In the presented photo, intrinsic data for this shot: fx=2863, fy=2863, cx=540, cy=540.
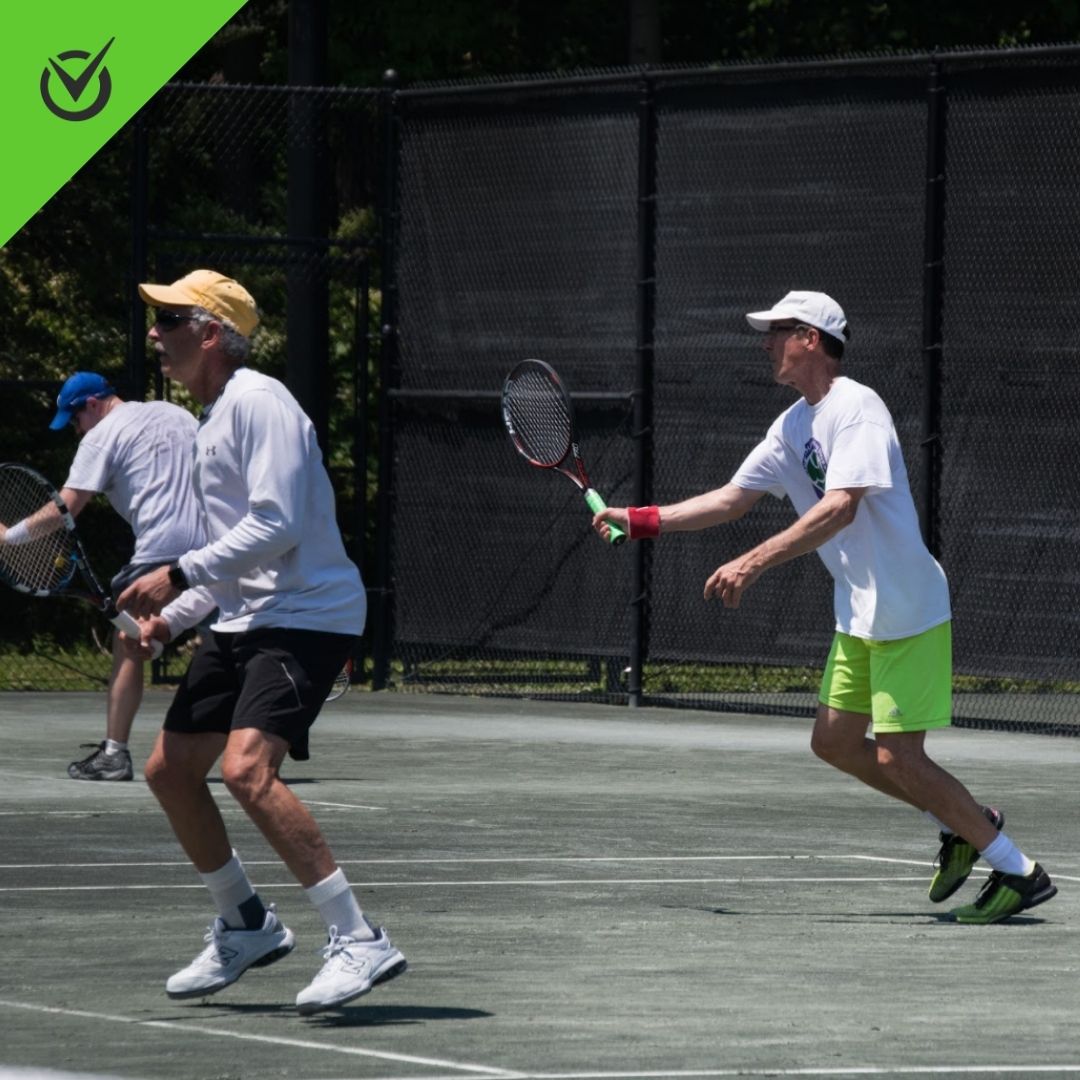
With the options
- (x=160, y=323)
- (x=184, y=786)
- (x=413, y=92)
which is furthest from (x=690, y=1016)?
(x=413, y=92)

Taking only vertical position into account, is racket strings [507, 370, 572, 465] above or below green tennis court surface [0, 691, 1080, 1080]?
above

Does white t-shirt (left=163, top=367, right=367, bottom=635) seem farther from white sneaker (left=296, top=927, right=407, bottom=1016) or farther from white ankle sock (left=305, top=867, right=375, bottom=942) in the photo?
white sneaker (left=296, top=927, right=407, bottom=1016)

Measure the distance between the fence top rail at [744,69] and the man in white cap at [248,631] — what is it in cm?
808

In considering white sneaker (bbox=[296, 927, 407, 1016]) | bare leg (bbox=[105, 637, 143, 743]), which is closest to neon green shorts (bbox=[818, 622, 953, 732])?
white sneaker (bbox=[296, 927, 407, 1016])

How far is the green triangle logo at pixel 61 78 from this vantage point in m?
20.0

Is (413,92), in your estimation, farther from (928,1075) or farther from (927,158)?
(928,1075)

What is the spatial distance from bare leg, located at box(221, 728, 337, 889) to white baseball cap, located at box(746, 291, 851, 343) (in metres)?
2.57

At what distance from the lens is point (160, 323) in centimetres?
709

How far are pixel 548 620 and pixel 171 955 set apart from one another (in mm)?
9080

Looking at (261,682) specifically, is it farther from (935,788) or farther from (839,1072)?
(935,788)

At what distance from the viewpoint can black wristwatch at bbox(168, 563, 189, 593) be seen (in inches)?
272

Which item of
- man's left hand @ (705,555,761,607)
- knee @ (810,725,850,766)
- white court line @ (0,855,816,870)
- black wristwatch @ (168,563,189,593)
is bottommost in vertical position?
white court line @ (0,855,816,870)

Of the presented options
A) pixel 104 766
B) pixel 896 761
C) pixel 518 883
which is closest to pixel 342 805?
pixel 104 766

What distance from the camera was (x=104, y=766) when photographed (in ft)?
40.1
